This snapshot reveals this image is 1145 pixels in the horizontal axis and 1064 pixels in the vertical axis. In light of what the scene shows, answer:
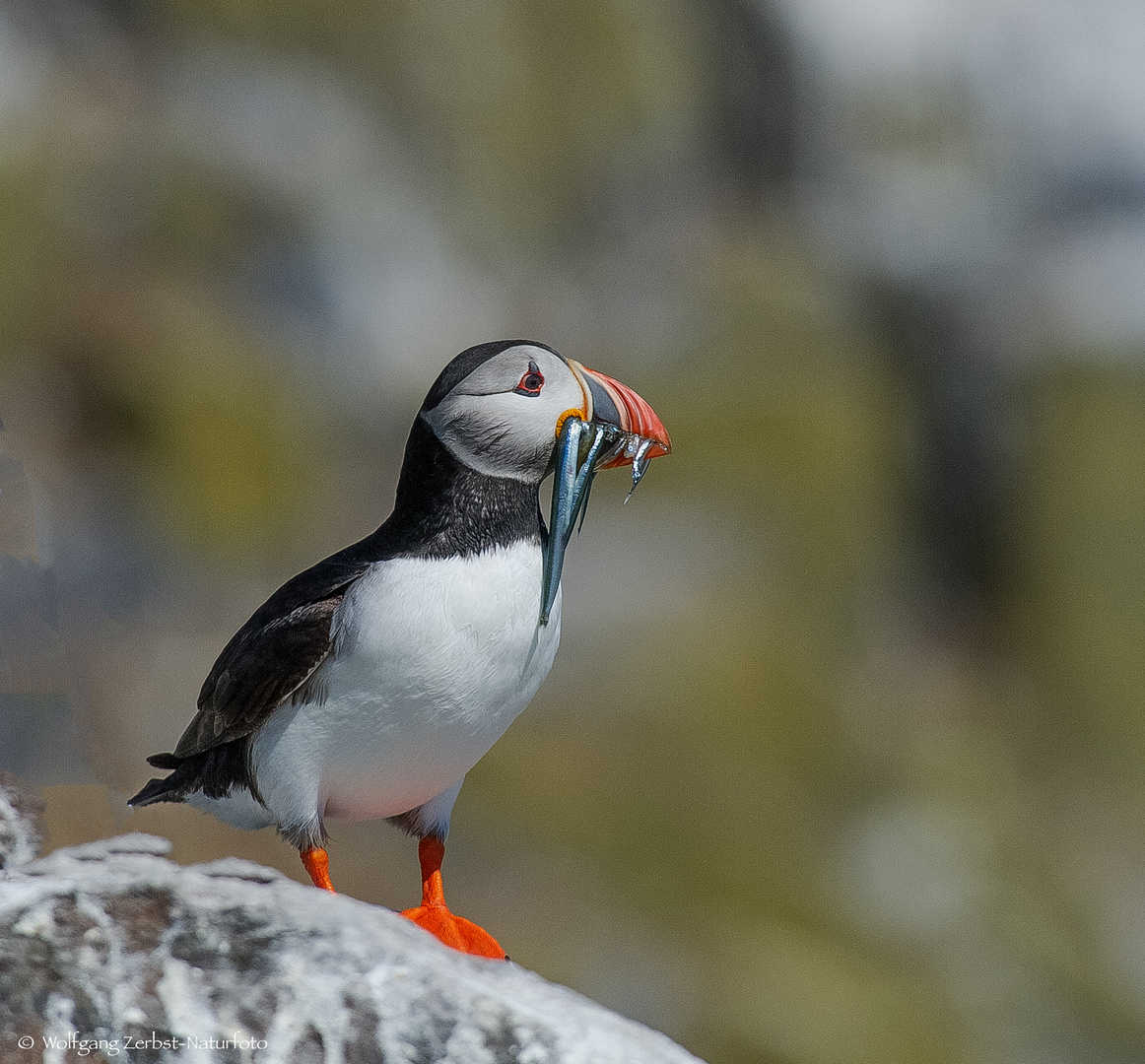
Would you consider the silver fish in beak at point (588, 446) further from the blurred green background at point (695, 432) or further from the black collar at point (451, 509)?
the blurred green background at point (695, 432)

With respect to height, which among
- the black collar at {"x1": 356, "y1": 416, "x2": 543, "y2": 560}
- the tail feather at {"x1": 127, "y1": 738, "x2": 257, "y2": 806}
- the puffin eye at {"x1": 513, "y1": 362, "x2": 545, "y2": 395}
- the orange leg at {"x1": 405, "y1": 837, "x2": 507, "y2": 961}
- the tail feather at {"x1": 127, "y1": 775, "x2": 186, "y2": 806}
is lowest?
the orange leg at {"x1": 405, "y1": 837, "x2": 507, "y2": 961}

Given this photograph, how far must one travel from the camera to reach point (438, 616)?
2.07m

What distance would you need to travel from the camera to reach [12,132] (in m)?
6.65

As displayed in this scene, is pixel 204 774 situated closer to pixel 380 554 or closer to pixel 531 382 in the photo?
pixel 380 554

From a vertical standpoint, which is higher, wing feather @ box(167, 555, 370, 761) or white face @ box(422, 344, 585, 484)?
white face @ box(422, 344, 585, 484)

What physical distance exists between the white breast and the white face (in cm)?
15

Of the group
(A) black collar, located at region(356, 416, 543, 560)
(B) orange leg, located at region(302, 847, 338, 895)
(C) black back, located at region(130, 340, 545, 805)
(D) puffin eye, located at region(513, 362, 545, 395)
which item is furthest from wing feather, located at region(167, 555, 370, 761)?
(D) puffin eye, located at region(513, 362, 545, 395)

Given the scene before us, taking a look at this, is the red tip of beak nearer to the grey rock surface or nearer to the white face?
the white face

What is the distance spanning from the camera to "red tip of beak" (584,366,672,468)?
2.18 metres

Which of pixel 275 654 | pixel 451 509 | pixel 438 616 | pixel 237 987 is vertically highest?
pixel 451 509

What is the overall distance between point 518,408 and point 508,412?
17 millimetres

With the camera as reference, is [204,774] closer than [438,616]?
No

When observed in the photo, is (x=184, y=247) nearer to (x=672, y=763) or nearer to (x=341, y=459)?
(x=341, y=459)

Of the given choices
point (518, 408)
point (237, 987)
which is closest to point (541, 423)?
point (518, 408)
